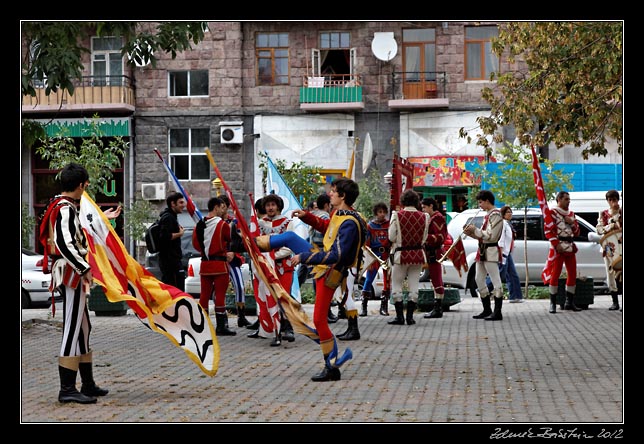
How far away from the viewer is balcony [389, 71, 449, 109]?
33.2 meters

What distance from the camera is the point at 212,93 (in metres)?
34.6

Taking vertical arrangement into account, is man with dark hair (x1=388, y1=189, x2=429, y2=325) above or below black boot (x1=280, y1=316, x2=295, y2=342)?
above

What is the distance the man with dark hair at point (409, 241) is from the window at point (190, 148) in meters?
20.4

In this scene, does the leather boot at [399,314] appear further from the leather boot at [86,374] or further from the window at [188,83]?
the window at [188,83]

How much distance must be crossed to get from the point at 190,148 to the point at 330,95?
194 inches

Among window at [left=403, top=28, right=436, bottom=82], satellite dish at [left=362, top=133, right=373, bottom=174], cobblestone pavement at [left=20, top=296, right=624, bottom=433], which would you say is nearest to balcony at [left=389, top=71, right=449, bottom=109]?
window at [left=403, top=28, right=436, bottom=82]

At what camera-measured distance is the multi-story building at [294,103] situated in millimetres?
33188

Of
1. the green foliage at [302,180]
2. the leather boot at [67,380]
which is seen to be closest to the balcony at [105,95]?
the green foliage at [302,180]

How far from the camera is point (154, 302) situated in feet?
28.8

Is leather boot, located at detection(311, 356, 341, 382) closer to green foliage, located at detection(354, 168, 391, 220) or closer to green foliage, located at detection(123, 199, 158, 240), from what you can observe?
green foliage, located at detection(123, 199, 158, 240)

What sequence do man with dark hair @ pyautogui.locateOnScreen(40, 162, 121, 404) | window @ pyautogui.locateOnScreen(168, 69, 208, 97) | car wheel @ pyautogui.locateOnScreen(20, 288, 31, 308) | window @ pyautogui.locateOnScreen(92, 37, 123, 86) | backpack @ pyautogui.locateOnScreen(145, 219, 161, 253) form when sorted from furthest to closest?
1. window @ pyautogui.locateOnScreen(168, 69, 208, 97)
2. window @ pyautogui.locateOnScreen(92, 37, 123, 86)
3. car wheel @ pyautogui.locateOnScreen(20, 288, 31, 308)
4. backpack @ pyautogui.locateOnScreen(145, 219, 161, 253)
5. man with dark hair @ pyautogui.locateOnScreen(40, 162, 121, 404)

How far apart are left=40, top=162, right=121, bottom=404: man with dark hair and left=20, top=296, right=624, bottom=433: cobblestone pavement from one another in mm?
289

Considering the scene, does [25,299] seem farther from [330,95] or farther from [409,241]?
[330,95]

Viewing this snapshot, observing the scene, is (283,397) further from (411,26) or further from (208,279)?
(411,26)
